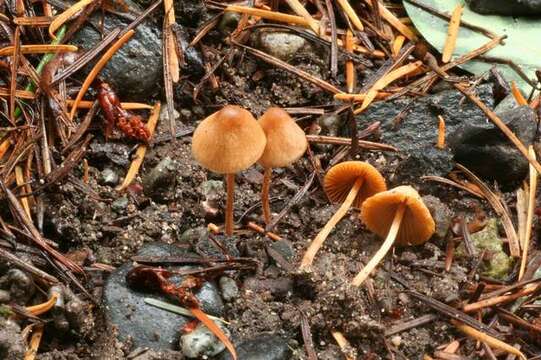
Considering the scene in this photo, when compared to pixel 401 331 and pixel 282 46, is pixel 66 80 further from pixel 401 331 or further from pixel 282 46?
pixel 401 331

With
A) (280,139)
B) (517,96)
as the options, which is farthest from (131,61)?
(517,96)

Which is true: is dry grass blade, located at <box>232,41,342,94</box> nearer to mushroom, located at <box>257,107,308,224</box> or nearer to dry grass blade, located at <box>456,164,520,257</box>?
dry grass blade, located at <box>456,164,520,257</box>

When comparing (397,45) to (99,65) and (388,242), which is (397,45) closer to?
(388,242)

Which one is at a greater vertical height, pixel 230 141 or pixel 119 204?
pixel 230 141

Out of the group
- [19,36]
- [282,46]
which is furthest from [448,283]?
[19,36]

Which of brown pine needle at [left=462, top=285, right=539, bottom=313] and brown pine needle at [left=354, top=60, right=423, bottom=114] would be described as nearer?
brown pine needle at [left=462, top=285, right=539, bottom=313]

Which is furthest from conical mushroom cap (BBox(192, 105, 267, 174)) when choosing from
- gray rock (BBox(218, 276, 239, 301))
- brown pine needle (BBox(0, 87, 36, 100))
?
brown pine needle (BBox(0, 87, 36, 100))

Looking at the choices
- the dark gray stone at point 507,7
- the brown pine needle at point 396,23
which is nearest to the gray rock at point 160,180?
the brown pine needle at point 396,23
